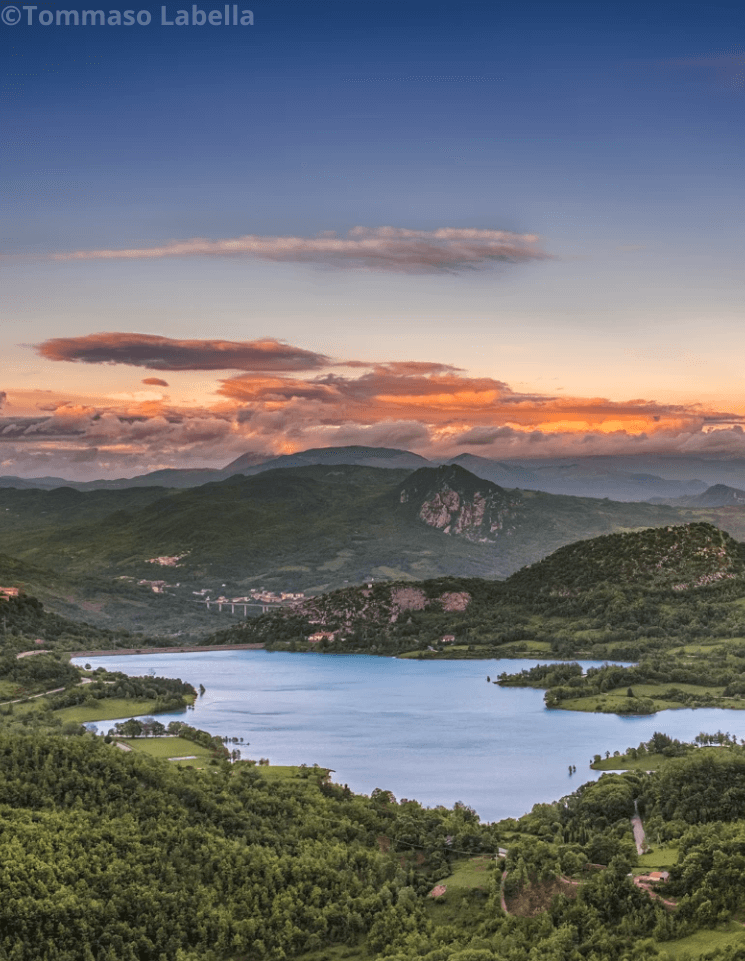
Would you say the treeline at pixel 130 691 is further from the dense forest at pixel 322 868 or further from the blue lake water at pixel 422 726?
the dense forest at pixel 322 868

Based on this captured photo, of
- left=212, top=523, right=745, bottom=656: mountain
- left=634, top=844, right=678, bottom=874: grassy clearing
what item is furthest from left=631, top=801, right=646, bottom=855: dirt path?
left=212, top=523, right=745, bottom=656: mountain

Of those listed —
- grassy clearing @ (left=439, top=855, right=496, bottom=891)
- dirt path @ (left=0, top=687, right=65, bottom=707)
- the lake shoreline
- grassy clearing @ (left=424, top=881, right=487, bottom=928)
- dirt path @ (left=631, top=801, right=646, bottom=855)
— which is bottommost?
the lake shoreline

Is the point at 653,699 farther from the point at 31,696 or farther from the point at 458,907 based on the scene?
the point at 31,696

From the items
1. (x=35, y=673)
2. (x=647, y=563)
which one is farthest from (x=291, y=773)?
(x=647, y=563)

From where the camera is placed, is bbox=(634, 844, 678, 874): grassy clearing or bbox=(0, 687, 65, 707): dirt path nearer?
bbox=(634, 844, 678, 874): grassy clearing

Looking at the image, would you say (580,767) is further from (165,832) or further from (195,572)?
(195,572)

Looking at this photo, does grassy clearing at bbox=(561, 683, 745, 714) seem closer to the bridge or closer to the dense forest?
the dense forest
